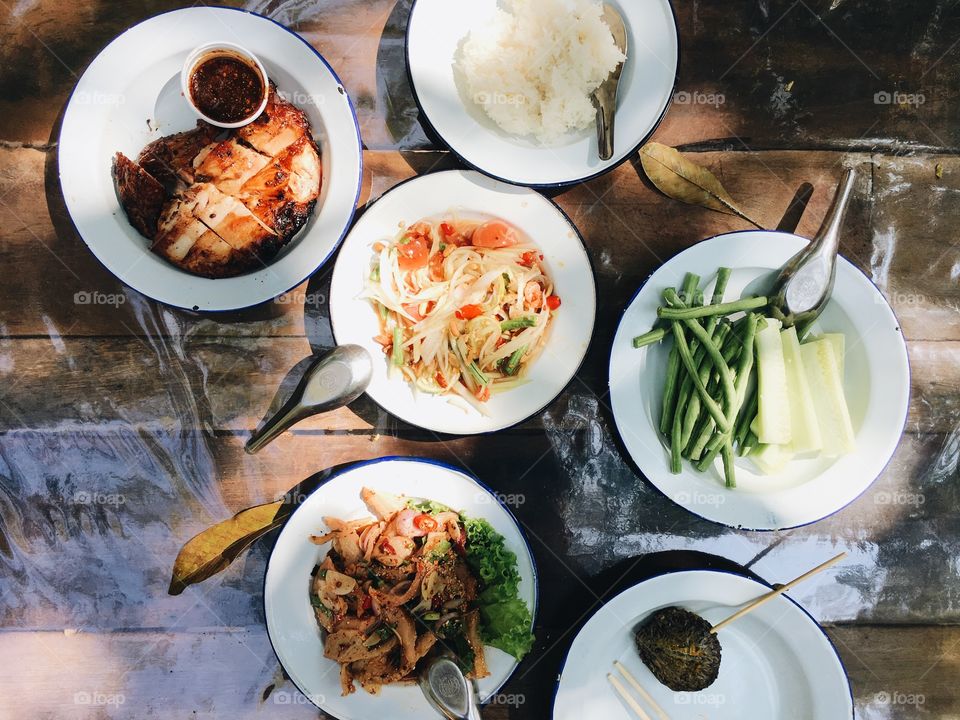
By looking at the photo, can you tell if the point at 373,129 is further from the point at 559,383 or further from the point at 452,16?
the point at 559,383

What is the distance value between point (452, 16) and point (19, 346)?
229 cm

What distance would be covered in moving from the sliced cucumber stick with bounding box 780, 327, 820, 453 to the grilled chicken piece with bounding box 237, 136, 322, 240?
1.98 metres

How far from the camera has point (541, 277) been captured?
8.30ft

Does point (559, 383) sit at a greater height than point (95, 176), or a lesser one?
lesser

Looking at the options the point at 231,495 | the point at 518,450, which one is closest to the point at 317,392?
the point at 231,495

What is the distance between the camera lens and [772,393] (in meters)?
2.42

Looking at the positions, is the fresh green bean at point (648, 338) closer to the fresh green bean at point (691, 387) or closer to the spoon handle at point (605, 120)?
the fresh green bean at point (691, 387)

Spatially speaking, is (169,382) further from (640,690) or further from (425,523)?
(640,690)

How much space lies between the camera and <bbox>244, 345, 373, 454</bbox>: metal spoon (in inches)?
95.6

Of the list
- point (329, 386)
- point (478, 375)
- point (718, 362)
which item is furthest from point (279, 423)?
point (718, 362)

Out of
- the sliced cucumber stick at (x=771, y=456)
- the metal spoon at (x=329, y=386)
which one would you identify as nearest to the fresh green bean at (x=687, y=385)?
the sliced cucumber stick at (x=771, y=456)

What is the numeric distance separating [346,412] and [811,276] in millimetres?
1961

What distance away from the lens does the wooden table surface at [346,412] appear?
8.85 ft

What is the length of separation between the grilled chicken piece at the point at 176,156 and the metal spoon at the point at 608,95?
4.91ft
